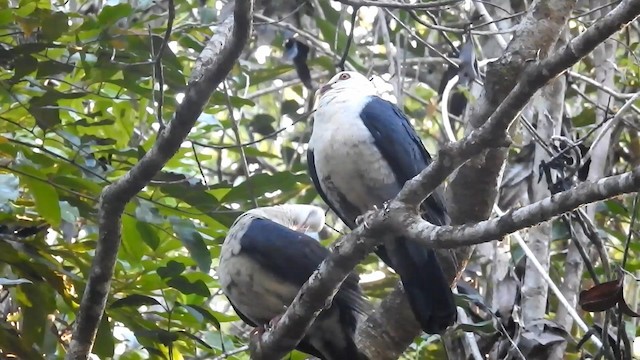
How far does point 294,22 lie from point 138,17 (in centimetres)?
68

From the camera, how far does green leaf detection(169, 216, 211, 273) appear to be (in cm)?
335

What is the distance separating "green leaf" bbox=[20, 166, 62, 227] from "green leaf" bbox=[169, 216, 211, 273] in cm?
40

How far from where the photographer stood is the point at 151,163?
2.74 metres

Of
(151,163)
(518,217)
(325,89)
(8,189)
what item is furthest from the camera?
(325,89)

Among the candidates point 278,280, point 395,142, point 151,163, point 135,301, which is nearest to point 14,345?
point 135,301

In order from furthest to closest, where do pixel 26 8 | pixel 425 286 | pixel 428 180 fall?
pixel 26 8 → pixel 425 286 → pixel 428 180

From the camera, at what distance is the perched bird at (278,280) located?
342cm

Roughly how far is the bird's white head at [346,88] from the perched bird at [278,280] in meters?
0.58

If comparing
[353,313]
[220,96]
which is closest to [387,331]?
[353,313]

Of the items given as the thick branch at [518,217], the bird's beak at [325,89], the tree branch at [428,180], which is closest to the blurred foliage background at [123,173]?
the bird's beak at [325,89]

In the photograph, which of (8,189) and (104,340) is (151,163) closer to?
(8,189)

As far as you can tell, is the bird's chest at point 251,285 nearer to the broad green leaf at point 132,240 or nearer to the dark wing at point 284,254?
the dark wing at point 284,254

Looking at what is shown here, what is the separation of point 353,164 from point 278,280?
52cm

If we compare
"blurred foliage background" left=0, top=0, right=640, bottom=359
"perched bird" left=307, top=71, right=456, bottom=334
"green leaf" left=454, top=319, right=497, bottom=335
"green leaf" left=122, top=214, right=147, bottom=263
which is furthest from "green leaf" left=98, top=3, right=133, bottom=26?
"green leaf" left=454, top=319, right=497, bottom=335
